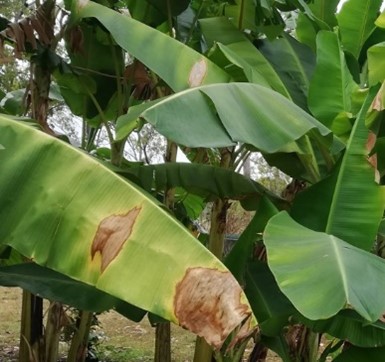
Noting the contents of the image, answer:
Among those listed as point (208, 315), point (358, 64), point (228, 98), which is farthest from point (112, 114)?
point (208, 315)

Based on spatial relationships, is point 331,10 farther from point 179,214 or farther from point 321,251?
point 321,251

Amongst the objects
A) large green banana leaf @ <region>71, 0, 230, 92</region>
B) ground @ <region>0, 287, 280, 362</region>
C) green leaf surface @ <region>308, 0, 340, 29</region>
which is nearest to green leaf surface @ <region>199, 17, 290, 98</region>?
large green banana leaf @ <region>71, 0, 230, 92</region>

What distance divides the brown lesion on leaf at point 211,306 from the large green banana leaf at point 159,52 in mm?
828

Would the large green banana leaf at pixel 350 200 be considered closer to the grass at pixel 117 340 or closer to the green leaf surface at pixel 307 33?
the green leaf surface at pixel 307 33

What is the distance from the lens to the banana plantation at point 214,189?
1431 mm

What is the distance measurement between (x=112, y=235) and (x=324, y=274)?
528 mm

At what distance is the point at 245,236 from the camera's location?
2.18 meters

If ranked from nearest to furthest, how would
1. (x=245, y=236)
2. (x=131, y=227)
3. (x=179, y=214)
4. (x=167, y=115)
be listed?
(x=131, y=227) → (x=167, y=115) → (x=245, y=236) → (x=179, y=214)

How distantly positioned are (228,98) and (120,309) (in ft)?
2.99

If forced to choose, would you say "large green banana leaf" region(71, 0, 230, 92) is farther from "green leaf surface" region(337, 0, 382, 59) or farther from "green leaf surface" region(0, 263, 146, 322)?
"green leaf surface" region(337, 0, 382, 59)

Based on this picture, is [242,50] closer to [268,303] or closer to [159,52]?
[159,52]

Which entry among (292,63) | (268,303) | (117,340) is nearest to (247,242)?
(268,303)

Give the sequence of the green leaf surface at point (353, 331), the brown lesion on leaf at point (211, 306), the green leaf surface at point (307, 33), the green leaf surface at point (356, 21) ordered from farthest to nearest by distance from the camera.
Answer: the green leaf surface at point (307, 33) → the green leaf surface at point (356, 21) → the green leaf surface at point (353, 331) → the brown lesion on leaf at point (211, 306)

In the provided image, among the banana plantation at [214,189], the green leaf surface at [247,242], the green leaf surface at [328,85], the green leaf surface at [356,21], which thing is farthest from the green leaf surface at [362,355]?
the green leaf surface at [356,21]
